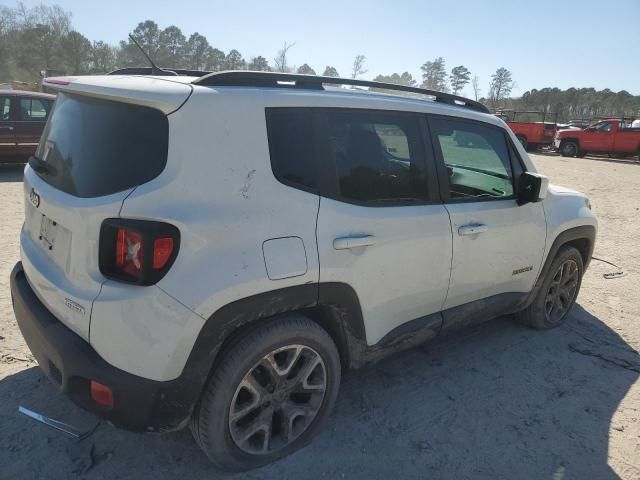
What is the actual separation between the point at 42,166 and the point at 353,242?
1.64m

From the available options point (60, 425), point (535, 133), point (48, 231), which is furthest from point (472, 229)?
point (535, 133)

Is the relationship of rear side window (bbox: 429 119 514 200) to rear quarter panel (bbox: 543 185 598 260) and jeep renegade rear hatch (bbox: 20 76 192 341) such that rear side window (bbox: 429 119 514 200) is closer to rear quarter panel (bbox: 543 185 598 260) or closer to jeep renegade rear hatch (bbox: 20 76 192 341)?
rear quarter panel (bbox: 543 185 598 260)

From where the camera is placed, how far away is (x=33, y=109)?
31.3ft

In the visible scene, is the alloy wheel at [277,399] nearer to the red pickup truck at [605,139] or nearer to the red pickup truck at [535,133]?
the red pickup truck at [605,139]

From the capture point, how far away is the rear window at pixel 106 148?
1.91 meters

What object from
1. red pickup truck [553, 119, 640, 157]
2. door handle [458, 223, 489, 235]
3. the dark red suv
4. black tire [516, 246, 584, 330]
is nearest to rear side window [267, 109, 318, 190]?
door handle [458, 223, 489, 235]

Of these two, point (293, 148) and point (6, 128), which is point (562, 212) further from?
point (6, 128)

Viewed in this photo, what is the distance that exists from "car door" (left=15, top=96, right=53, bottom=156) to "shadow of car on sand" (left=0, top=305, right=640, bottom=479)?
8.11 m

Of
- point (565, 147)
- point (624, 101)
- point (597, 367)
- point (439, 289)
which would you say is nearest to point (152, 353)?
point (439, 289)

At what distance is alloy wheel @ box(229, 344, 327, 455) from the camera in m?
2.25

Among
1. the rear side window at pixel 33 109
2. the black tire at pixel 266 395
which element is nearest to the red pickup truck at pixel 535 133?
the rear side window at pixel 33 109

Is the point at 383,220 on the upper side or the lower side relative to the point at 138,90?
lower

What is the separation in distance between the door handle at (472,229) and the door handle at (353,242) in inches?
29.7

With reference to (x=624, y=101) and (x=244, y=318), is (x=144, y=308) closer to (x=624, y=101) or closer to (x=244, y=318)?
(x=244, y=318)
